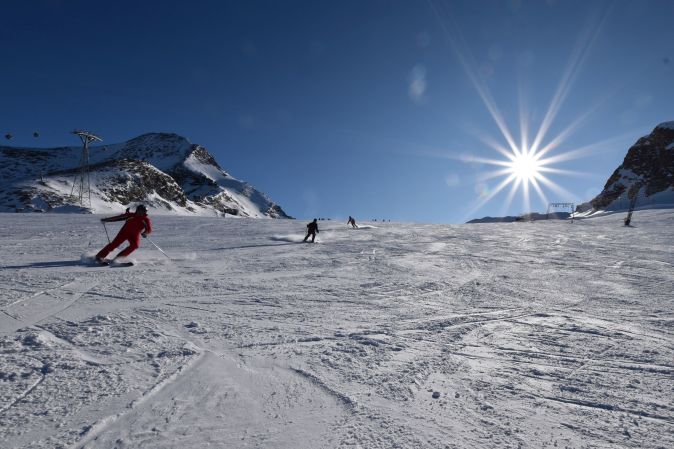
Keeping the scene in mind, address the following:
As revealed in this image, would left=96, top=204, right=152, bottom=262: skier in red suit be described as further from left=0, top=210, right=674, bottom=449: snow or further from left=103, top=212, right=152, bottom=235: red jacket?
left=0, top=210, right=674, bottom=449: snow

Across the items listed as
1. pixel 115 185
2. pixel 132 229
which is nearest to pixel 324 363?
pixel 132 229

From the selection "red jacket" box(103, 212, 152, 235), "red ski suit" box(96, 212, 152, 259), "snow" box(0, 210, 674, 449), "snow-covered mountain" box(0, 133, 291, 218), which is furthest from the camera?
"snow-covered mountain" box(0, 133, 291, 218)

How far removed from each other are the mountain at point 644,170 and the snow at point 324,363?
116 m

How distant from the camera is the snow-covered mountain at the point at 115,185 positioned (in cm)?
7156

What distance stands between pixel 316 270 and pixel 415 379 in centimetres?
581

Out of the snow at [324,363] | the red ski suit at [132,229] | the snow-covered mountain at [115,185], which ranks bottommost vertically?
the snow at [324,363]

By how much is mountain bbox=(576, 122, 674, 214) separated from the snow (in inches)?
4550

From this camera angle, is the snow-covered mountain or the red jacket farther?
the snow-covered mountain

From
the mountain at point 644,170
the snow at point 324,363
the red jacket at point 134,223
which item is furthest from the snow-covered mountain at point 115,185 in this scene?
the mountain at point 644,170

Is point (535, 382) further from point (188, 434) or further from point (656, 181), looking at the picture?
point (656, 181)

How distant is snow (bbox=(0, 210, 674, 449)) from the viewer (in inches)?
92.0

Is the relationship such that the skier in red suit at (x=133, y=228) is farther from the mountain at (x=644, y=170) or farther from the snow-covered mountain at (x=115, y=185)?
the mountain at (x=644, y=170)

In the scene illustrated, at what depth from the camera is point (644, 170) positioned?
116m

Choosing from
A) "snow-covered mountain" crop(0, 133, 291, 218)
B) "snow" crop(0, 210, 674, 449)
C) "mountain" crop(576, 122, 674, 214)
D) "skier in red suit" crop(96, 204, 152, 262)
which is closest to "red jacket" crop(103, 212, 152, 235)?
"skier in red suit" crop(96, 204, 152, 262)
